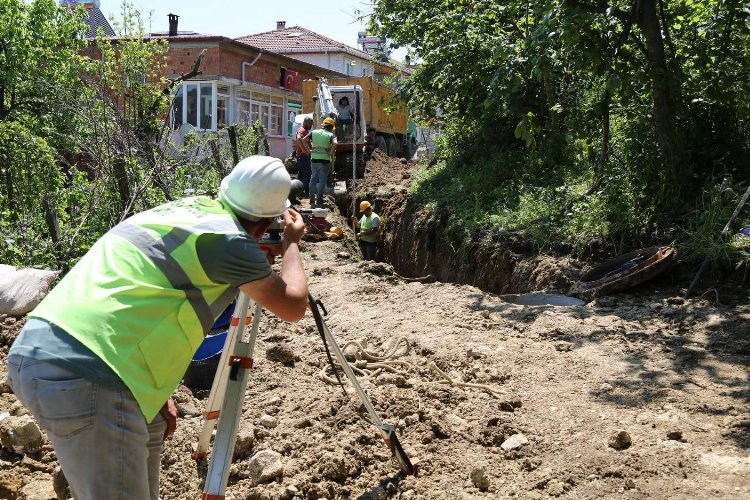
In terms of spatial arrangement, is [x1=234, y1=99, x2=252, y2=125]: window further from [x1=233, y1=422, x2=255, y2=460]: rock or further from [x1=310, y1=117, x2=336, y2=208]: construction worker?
[x1=233, y1=422, x2=255, y2=460]: rock

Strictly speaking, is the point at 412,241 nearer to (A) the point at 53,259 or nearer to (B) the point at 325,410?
(A) the point at 53,259

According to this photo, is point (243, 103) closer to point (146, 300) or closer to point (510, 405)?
point (510, 405)

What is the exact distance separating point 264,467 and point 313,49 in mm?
38912

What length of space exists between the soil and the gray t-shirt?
1975 millimetres

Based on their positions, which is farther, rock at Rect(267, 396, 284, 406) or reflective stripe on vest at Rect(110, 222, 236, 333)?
rock at Rect(267, 396, 284, 406)

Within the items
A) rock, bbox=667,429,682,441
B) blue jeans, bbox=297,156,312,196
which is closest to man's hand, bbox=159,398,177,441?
rock, bbox=667,429,682,441

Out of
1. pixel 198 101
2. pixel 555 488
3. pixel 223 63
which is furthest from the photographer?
pixel 223 63

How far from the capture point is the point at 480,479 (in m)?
3.89

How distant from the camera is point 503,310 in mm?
7324

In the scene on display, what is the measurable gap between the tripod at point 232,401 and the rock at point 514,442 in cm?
59

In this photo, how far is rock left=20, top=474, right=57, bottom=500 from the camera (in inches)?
158

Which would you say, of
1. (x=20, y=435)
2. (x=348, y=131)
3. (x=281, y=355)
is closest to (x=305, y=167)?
(x=348, y=131)

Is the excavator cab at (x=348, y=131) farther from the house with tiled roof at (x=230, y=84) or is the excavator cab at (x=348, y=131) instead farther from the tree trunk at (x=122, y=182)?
the tree trunk at (x=122, y=182)

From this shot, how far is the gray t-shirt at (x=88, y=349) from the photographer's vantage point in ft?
7.02
